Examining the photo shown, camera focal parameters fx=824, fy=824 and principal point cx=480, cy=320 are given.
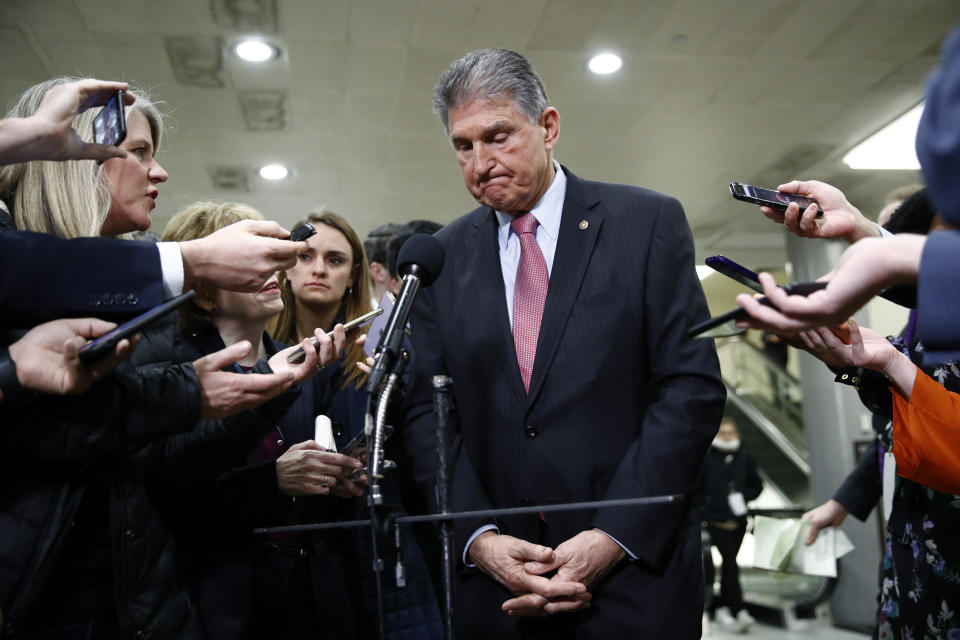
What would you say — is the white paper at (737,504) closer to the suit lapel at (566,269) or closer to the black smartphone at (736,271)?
the suit lapel at (566,269)

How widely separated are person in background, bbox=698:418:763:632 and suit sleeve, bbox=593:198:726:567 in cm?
574

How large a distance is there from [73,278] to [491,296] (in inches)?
35.6

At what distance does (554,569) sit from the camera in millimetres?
1668

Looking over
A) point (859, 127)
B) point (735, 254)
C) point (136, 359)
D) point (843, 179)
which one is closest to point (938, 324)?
point (136, 359)

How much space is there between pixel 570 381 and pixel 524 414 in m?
0.12

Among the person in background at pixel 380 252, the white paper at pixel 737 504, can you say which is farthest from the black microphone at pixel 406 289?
the white paper at pixel 737 504

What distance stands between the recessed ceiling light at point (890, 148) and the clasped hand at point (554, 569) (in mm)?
6187

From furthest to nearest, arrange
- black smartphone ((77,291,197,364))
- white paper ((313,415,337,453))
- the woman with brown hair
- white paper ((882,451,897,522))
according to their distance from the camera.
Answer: white paper ((882,451,897,522)) → the woman with brown hair → white paper ((313,415,337,453)) → black smartphone ((77,291,197,364))

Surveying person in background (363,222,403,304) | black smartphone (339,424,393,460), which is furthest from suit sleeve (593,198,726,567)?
person in background (363,222,403,304)

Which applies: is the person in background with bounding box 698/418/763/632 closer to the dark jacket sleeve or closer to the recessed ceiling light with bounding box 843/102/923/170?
the recessed ceiling light with bounding box 843/102/923/170

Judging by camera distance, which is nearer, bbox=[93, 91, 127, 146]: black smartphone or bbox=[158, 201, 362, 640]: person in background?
bbox=[93, 91, 127, 146]: black smartphone

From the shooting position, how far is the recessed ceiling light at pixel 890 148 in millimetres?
6848

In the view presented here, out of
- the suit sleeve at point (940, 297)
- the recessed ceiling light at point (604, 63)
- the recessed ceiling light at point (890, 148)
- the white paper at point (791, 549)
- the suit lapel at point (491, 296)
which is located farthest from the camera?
the recessed ceiling light at point (890, 148)

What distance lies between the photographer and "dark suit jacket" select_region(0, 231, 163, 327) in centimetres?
132
